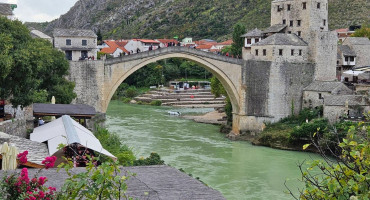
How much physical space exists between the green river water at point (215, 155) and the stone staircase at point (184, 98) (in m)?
13.9

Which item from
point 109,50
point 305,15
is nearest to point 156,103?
point 109,50

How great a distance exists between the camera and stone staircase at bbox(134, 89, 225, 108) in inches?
2218

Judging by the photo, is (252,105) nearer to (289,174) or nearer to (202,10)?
(289,174)

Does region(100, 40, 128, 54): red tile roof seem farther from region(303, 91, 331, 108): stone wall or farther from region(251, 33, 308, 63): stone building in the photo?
region(303, 91, 331, 108): stone wall

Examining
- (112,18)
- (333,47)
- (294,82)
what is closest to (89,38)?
(294,82)

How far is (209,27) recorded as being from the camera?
290ft

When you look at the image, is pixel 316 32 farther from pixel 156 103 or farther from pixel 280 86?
pixel 156 103

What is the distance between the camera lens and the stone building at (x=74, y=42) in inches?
1324

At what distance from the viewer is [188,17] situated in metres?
91.9

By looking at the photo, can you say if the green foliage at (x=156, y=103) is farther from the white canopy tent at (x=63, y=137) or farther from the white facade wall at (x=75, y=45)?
the white canopy tent at (x=63, y=137)

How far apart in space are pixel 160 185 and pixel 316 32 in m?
26.9

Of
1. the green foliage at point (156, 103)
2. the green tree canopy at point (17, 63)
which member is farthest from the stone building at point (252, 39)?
the green foliage at point (156, 103)

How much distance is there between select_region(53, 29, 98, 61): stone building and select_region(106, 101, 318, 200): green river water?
18.1 feet

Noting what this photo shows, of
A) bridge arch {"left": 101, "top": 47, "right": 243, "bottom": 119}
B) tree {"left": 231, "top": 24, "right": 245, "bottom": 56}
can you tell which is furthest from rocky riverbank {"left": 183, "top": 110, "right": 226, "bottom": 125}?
tree {"left": 231, "top": 24, "right": 245, "bottom": 56}
